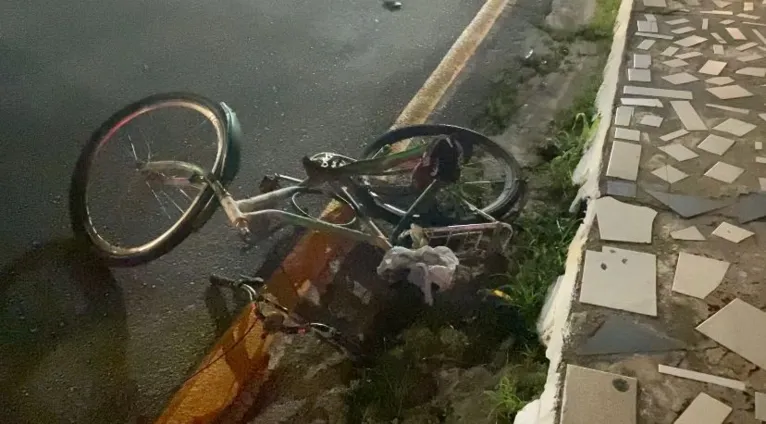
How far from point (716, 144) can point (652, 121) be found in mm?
323

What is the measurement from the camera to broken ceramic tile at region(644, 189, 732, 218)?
3197mm

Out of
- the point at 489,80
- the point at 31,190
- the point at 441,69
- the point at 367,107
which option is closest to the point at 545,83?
the point at 489,80

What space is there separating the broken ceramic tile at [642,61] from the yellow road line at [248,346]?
49.9 inches

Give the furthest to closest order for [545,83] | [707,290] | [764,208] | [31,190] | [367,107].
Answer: [545,83] → [367,107] → [31,190] → [764,208] → [707,290]

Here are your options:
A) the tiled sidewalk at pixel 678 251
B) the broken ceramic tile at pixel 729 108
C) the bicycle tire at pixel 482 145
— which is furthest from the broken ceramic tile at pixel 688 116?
the bicycle tire at pixel 482 145

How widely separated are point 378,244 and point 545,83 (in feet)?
7.23

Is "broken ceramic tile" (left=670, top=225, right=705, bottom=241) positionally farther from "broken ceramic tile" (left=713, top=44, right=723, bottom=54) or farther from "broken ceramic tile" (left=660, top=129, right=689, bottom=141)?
"broken ceramic tile" (left=713, top=44, right=723, bottom=54)

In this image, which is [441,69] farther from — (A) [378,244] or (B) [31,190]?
(B) [31,190]

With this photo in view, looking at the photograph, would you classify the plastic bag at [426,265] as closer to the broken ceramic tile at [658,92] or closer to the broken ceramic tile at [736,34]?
the broken ceramic tile at [658,92]

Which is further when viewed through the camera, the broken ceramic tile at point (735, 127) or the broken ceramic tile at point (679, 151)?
the broken ceramic tile at point (735, 127)

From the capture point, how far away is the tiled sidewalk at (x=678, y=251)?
97.4 inches

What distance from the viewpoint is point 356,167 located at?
10.6ft

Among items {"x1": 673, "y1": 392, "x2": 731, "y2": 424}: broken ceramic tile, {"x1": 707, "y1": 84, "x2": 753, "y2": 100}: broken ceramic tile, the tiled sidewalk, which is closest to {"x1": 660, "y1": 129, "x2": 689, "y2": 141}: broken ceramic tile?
the tiled sidewalk

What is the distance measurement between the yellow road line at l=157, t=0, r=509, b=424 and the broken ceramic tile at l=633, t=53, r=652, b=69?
1.27 metres
